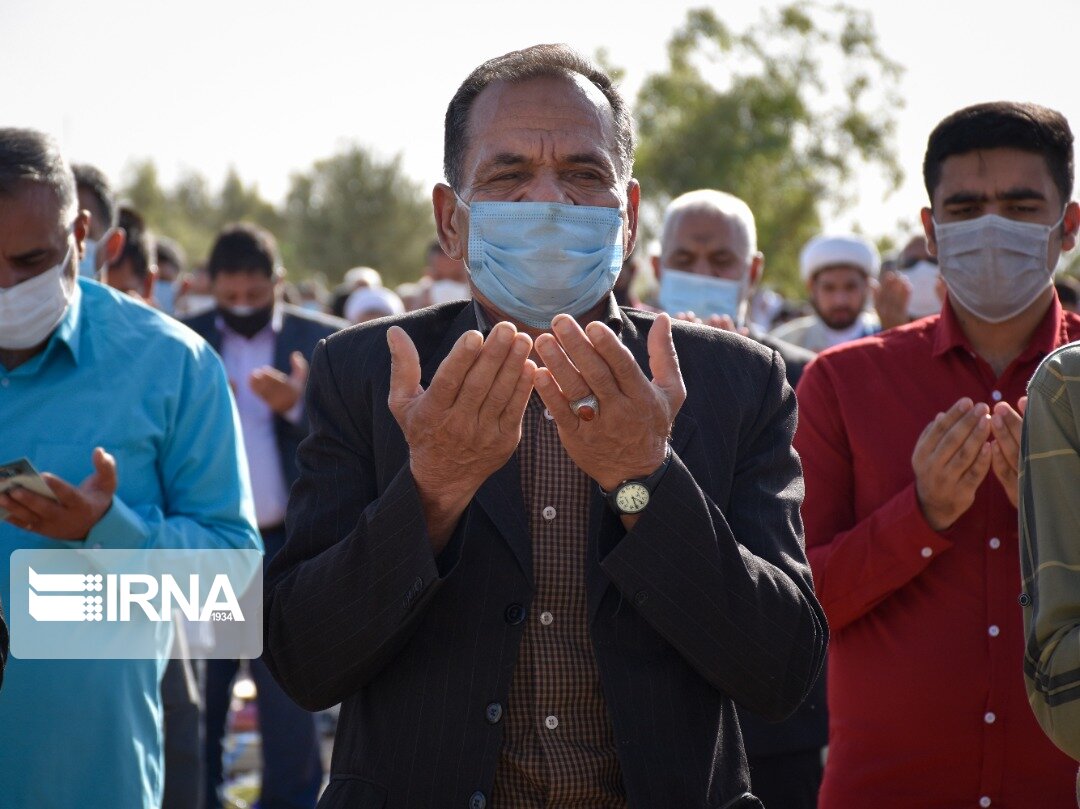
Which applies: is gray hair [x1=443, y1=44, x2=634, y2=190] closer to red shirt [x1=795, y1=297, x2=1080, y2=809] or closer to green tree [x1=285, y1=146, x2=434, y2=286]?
red shirt [x1=795, y1=297, x2=1080, y2=809]

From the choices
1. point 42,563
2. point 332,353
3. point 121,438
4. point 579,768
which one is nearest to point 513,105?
point 332,353

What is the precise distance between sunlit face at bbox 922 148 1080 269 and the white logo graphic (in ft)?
7.95

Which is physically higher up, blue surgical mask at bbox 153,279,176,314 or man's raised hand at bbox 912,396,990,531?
man's raised hand at bbox 912,396,990,531

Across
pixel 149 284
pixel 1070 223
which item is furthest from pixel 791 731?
pixel 149 284

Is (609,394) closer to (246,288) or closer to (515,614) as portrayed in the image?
(515,614)

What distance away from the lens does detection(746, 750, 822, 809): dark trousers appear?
5.15 metres

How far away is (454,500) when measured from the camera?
282 cm

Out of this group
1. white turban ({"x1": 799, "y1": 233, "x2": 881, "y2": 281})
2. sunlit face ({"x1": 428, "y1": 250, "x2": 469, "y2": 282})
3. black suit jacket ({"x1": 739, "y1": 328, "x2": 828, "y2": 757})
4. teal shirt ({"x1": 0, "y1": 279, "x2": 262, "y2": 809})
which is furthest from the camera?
sunlit face ({"x1": 428, "y1": 250, "x2": 469, "y2": 282})

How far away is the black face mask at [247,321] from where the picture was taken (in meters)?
8.48

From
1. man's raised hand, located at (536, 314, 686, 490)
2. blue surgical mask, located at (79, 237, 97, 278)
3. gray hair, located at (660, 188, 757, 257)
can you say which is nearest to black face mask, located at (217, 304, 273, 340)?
blue surgical mask, located at (79, 237, 97, 278)

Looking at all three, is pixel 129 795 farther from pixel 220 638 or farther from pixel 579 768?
pixel 220 638

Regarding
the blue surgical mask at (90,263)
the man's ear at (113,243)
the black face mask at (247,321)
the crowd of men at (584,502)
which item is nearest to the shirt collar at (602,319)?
the crowd of men at (584,502)

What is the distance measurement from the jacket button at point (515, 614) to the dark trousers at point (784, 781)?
8.20 ft

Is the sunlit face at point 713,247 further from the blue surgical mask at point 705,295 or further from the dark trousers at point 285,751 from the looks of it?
the dark trousers at point 285,751
